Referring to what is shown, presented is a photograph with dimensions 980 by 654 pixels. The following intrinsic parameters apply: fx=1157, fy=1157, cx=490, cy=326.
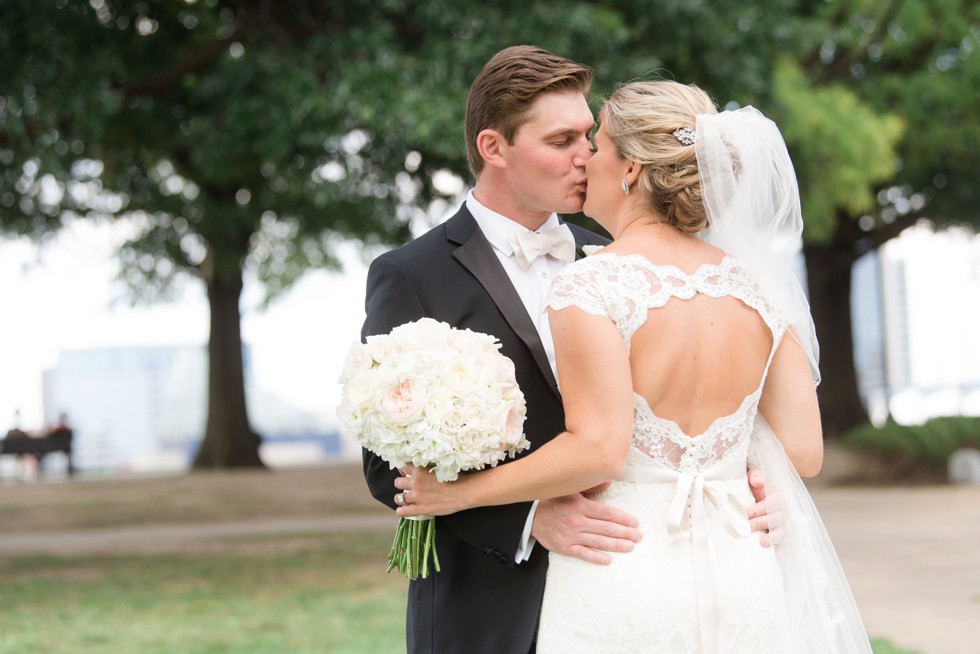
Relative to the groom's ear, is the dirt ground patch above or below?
below

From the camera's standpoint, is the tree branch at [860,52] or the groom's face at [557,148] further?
the tree branch at [860,52]

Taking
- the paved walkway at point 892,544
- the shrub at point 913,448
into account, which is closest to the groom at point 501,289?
the paved walkway at point 892,544

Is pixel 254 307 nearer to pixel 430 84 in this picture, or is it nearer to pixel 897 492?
pixel 897 492

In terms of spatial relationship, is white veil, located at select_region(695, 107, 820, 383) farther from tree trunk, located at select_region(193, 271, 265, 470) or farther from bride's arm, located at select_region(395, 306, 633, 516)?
tree trunk, located at select_region(193, 271, 265, 470)

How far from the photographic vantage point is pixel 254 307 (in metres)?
25.4

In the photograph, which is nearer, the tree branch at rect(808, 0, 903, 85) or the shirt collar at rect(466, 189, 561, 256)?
the shirt collar at rect(466, 189, 561, 256)

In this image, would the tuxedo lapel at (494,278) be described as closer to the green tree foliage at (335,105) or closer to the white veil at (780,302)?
the white veil at (780,302)

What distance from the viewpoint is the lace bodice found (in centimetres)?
260

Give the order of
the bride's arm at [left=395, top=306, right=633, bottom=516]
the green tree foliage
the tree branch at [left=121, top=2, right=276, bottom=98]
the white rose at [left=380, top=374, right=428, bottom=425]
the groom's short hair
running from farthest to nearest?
the tree branch at [left=121, top=2, right=276, bottom=98], the green tree foliage, the groom's short hair, the white rose at [left=380, top=374, right=428, bottom=425], the bride's arm at [left=395, top=306, right=633, bottom=516]

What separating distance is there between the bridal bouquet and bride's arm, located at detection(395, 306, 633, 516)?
0.41 ft

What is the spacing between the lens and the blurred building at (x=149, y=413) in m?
31.4

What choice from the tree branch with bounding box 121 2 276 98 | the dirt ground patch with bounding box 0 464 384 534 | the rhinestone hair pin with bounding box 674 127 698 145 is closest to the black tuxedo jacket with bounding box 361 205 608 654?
the rhinestone hair pin with bounding box 674 127 698 145

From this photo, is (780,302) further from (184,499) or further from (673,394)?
(184,499)

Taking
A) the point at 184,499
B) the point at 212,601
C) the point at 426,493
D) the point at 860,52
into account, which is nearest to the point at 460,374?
the point at 426,493
